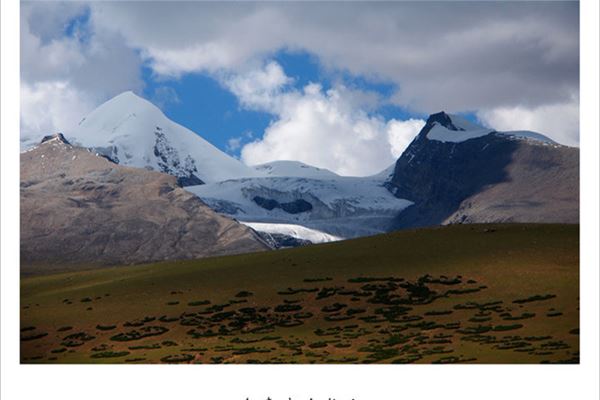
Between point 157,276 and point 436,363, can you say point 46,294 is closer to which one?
point 157,276

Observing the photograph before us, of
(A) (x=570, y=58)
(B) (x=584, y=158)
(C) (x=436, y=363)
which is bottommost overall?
(C) (x=436, y=363)

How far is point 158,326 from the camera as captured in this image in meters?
70.7

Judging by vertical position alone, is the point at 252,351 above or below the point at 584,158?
below

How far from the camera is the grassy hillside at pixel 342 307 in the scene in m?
61.6

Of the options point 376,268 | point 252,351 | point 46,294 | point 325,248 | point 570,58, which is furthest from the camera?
point 570,58

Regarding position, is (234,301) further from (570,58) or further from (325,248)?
(570,58)

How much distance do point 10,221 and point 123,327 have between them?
16760 mm

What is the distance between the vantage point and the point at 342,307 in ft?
238

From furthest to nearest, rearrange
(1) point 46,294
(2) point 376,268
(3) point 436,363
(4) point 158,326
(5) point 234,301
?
(1) point 46,294 < (2) point 376,268 < (5) point 234,301 < (4) point 158,326 < (3) point 436,363

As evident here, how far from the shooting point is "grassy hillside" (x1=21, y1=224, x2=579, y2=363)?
61.6 metres

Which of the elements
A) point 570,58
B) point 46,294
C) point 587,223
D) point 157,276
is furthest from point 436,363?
point 570,58

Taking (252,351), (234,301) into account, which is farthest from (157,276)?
(252,351)

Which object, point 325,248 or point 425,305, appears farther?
point 325,248

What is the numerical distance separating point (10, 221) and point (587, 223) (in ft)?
118
